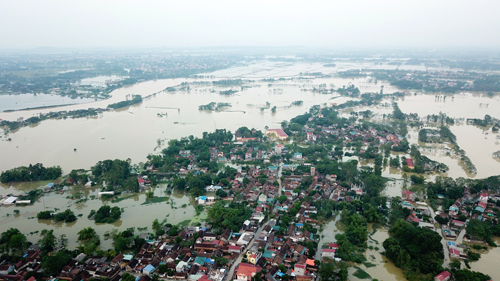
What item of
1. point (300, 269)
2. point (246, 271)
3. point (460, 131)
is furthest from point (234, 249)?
point (460, 131)

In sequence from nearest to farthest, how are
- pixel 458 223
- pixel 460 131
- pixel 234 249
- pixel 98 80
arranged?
pixel 234 249
pixel 458 223
pixel 460 131
pixel 98 80

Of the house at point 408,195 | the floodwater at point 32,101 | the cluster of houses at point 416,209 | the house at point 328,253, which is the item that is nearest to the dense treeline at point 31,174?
the house at point 328,253

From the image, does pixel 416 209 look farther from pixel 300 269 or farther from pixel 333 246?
pixel 300 269

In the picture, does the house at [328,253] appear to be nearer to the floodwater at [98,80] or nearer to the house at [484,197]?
the house at [484,197]

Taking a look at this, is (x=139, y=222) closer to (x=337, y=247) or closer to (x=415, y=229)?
(x=337, y=247)

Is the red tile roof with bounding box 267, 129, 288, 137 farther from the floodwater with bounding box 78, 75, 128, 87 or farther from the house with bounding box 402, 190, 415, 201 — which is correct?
the floodwater with bounding box 78, 75, 128, 87

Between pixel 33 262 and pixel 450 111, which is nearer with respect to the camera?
pixel 33 262

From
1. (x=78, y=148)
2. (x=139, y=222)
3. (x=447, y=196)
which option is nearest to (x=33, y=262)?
(x=139, y=222)
